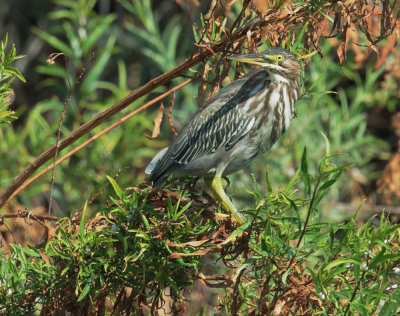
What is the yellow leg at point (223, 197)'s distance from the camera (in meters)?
2.51

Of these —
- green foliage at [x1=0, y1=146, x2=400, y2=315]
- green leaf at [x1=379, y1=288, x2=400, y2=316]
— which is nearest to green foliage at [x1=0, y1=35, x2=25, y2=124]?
green foliage at [x1=0, y1=146, x2=400, y2=315]

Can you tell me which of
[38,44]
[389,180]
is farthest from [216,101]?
[38,44]

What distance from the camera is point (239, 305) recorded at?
2328mm

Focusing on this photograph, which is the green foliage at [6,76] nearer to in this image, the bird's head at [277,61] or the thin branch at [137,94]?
the thin branch at [137,94]

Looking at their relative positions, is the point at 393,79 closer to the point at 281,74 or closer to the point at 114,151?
the point at 114,151

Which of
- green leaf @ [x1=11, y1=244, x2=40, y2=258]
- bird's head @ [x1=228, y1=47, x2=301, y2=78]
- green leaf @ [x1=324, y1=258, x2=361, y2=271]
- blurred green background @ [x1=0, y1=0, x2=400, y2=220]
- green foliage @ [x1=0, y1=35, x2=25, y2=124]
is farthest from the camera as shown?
blurred green background @ [x1=0, y1=0, x2=400, y2=220]

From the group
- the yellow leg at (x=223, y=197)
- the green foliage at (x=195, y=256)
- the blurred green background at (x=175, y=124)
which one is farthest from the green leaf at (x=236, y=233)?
the blurred green background at (x=175, y=124)

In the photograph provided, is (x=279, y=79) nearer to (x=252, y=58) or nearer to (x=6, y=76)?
(x=252, y=58)

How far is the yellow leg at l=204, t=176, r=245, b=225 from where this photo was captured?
2.51 metres

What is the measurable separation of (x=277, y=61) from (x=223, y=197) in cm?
59

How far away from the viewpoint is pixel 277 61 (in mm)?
2842

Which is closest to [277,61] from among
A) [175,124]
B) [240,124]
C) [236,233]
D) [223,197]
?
[240,124]

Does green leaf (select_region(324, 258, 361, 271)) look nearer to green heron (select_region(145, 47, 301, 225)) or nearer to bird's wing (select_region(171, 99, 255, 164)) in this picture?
green heron (select_region(145, 47, 301, 225))

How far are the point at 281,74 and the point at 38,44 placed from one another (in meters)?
3.98
